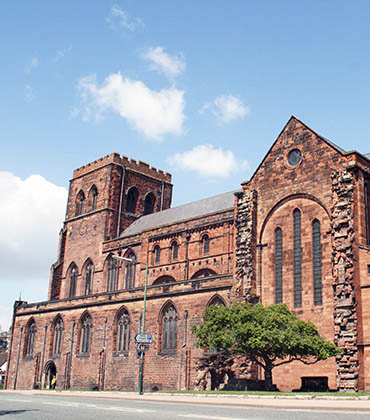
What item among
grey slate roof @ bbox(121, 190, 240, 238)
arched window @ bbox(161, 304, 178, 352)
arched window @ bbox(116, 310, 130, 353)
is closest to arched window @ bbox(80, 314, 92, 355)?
arched window @ bbox(116, 310, 130, 353)

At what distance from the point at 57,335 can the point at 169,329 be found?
15.9 meters

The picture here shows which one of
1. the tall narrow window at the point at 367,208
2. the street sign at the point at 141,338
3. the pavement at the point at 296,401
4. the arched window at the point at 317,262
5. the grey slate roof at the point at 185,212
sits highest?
the grey slate roof at the point at 185,212

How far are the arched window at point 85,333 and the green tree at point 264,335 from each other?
19090mm

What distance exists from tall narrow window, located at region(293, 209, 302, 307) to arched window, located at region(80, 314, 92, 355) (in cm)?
2131

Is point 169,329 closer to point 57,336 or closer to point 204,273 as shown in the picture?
point 204,273

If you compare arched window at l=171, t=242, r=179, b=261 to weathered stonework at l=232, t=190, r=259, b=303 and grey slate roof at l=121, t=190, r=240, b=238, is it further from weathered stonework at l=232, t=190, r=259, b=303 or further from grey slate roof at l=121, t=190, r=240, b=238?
weathered stonework at l=232, t=190, r=259, b=303

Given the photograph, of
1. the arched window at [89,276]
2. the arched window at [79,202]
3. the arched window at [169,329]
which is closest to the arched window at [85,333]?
the arched window at [169,329]

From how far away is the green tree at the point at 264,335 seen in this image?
95.9 feet

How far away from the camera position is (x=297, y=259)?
3534 centimetres

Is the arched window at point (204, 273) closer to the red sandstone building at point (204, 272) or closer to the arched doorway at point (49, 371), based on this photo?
the red sandstone building at point (204, 272)

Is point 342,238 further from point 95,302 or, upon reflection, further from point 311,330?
point 95,302

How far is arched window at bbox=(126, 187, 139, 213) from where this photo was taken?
64000mm

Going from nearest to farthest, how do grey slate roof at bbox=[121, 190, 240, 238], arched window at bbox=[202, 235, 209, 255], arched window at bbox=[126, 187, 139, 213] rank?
arched window at bbox=[202, 235, 209, 255] < grey slate roof at bbox=[121, 190, 240, 238] < arched window at bbox=[126, 187, 139, 213]

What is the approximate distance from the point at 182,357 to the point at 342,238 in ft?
47.0
